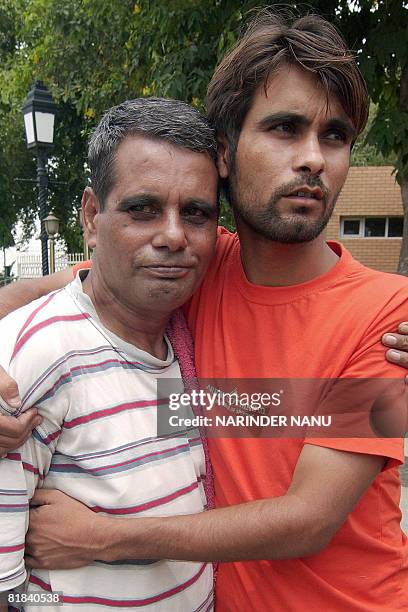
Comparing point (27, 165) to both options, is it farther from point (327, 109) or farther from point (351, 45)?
point (327, 109)

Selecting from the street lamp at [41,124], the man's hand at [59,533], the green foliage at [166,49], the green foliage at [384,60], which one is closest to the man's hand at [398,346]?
the man's hand at [59,533]

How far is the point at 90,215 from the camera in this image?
169 cm

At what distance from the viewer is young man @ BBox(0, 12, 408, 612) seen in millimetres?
1383

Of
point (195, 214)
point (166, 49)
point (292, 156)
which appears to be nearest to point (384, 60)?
point (166, 49)

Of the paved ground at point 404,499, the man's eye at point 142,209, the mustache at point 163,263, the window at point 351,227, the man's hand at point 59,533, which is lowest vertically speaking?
the window at point 351,227

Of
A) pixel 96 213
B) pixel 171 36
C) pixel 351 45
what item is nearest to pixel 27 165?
pixel 171 36

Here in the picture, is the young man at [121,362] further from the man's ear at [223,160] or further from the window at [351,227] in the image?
the window at [351,227]

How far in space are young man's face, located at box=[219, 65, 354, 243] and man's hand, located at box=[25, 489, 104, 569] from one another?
0.87m

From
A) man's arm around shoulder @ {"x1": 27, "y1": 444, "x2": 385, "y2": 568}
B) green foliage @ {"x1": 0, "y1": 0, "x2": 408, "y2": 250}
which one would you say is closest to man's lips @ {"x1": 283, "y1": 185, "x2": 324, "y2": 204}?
man's arm around shoulder @ {"x1": 27, "y1": 444, "x2": 385, "y2": 568}

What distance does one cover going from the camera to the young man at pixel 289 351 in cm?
138

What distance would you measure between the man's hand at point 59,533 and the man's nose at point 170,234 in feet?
2.20

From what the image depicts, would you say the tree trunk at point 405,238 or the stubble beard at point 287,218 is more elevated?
the stubble beard at point 287,218

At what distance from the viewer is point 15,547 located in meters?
1.37

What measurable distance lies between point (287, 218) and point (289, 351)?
355 mm
